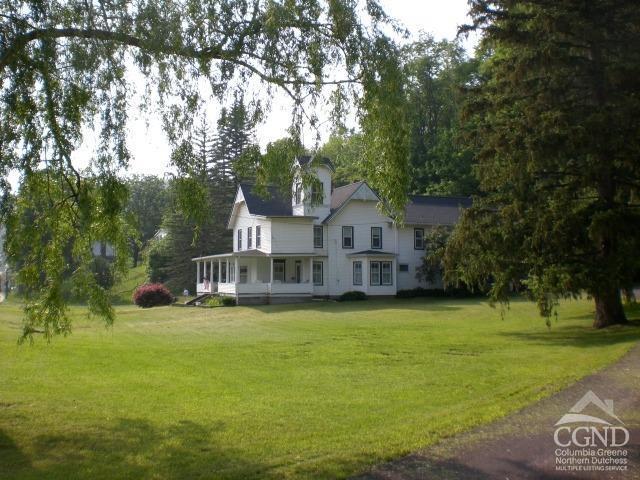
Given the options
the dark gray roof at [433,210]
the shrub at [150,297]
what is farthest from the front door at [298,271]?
the shrub at [150,297]

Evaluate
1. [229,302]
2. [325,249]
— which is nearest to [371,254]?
[325,249]

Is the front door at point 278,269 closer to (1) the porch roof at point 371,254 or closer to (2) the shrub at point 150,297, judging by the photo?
(1) the porch roof at point 371,254

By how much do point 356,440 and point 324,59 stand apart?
5.82m

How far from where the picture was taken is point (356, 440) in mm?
8039

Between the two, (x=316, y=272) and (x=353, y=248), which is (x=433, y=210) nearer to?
(x=353, y=248)

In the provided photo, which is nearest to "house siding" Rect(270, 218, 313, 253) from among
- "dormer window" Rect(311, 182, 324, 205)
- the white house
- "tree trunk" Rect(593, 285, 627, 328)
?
the white house

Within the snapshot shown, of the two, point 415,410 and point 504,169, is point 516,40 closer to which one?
point 504,169

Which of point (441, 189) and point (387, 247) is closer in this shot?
point (387, 247)

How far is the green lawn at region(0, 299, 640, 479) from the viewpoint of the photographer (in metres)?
7.65

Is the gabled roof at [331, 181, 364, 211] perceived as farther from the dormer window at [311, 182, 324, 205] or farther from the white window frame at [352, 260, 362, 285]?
the dormer window at [311, 182, 324, 205]

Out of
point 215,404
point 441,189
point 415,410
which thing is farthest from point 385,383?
point 441,189

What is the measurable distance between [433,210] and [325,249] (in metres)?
8.57

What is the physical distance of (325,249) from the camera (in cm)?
4250

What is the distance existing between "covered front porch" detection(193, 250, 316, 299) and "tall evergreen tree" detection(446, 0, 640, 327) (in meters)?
20.8
